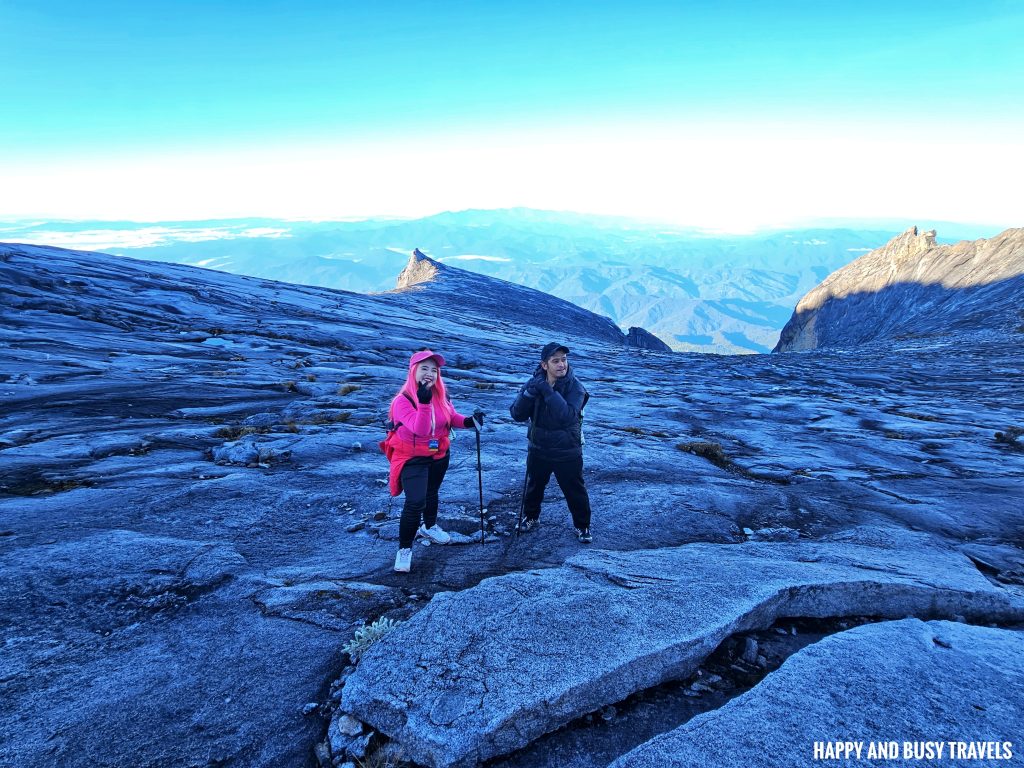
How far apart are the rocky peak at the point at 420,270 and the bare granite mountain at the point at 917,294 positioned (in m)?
73.5

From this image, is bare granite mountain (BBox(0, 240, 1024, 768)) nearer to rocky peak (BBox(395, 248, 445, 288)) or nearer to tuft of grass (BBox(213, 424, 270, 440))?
tuft of grass (BBox(213, 424, 270, 440))

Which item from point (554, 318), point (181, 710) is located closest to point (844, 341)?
point (554, 318)

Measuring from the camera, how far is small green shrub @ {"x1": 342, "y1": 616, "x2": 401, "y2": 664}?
5660 mm

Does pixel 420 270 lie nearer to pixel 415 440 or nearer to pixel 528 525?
pixel 528 525

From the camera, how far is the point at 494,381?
92.8ft

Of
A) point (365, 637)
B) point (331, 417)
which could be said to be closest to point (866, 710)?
point (365, 637)

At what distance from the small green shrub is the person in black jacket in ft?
12.2

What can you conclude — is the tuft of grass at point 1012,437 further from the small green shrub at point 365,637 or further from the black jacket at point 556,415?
the small green shrub at point 365,637

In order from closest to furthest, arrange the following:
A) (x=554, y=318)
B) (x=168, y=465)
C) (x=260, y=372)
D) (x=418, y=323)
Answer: (x=168, y=465) < (x=260, y=372) < (x=418, y=323) < (x=554, y=318)

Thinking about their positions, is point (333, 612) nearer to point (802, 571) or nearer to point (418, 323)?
point (802, 571)

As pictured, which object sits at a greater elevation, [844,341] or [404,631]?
[404,631]

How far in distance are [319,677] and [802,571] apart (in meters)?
6.52

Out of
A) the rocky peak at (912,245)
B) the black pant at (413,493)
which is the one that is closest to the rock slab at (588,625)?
the black pant at (413,493)

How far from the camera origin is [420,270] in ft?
339
